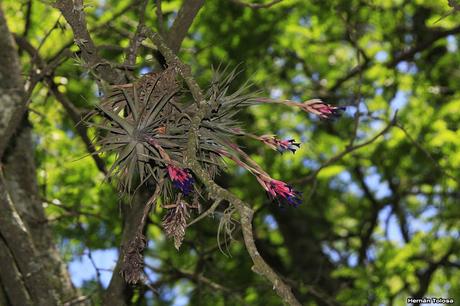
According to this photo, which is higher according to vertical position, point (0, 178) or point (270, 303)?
point (0, 178)

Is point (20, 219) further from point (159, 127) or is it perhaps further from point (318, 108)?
point (318, 108)

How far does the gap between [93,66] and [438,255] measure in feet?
23.2

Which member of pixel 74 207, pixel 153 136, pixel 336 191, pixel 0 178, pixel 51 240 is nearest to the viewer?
pixel 153 136

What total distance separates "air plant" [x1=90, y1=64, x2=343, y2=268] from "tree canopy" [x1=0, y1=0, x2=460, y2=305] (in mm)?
13

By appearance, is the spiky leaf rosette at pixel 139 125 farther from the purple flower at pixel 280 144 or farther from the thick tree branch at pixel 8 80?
the thick tree branch at pixel 8 80

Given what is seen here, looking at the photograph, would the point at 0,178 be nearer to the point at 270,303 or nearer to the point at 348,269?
the point at 270,303

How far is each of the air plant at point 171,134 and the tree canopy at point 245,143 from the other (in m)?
0.01

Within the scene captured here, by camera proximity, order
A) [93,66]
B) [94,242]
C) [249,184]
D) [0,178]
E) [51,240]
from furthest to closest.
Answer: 1. [249,184]
2. [94,242]
3. [51,240]
4. [0,178]
5. [93,66]

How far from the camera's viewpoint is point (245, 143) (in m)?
9.29

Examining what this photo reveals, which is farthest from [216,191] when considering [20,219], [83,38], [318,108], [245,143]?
[245,143]

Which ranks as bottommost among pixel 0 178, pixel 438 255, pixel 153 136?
pixel 438 255

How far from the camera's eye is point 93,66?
12.3 feet

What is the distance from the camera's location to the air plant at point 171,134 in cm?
321

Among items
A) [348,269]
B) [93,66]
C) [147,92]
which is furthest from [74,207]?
[147,92]
